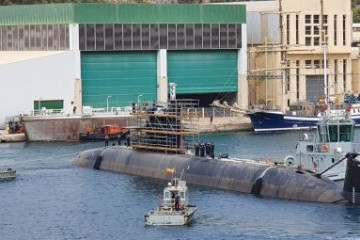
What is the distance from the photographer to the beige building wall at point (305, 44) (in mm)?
132500

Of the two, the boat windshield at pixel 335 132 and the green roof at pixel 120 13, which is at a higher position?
the green roof at pixel 120 13

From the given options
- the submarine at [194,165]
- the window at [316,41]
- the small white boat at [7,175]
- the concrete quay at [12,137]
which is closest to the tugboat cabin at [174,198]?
the submarine at [194,165]

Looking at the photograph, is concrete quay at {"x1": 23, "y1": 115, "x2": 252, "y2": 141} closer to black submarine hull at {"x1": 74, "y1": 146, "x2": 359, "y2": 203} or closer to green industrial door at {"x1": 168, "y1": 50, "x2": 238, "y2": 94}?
Answer: green industrial door at {"x1": 168, "y1": 50, "x2": 238, "y2": 94}

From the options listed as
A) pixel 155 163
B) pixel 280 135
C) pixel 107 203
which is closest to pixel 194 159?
pixel 155 163

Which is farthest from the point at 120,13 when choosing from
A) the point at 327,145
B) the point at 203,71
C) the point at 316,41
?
the point at 327,145

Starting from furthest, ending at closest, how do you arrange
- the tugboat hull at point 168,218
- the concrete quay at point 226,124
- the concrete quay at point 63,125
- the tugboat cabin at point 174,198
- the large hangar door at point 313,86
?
the large hangar door at point 313,86
the concrete quay at point 226,124
the concrete quay at point 63,125
the tugboat cabin at point 174,198
the tugboat hull at point 168,218

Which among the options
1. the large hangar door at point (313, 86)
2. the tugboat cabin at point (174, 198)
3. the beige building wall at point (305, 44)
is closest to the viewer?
the tugboat cabin at point (174, 198)

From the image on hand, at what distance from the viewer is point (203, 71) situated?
417 ft

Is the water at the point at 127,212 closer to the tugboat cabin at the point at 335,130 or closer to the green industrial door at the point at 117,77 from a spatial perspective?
the tugboat cabin at the point at 335,130

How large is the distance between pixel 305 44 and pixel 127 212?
65763 millimetres

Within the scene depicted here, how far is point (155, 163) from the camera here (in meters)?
87.1

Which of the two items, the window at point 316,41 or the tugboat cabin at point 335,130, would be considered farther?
the window at point 316,41

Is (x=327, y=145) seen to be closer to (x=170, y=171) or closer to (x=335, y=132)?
(x=335, y=132)

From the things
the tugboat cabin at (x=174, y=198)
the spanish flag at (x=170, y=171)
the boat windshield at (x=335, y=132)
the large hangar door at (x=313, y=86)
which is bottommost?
the tugboat cabin at (x=174, y=198)
